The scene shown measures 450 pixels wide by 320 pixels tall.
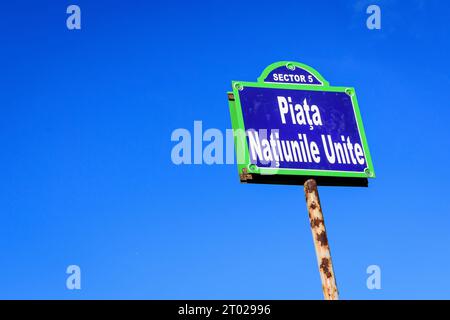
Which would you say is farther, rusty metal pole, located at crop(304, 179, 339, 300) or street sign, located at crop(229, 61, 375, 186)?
street sign, located at crop(229, 61, 375, 186)

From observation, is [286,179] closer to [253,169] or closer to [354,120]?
[253,169]

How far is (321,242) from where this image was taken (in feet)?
29.5

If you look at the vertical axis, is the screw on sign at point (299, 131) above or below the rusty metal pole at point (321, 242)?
above

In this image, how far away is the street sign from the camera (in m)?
9.71

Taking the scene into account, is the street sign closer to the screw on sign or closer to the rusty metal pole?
the screw on sign

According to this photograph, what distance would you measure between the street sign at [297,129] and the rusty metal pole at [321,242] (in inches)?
13.4

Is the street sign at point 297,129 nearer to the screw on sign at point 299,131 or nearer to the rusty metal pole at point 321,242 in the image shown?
the screw on sign at point 299,131

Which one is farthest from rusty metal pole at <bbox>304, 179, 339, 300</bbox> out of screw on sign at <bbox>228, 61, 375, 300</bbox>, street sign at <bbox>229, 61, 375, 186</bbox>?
street sign at <bbox>229, 61, 375, 186</bbox>

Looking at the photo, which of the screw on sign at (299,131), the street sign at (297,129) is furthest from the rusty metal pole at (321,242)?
the street sign at (297,129)

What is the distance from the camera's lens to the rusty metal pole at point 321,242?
8.67 meters
